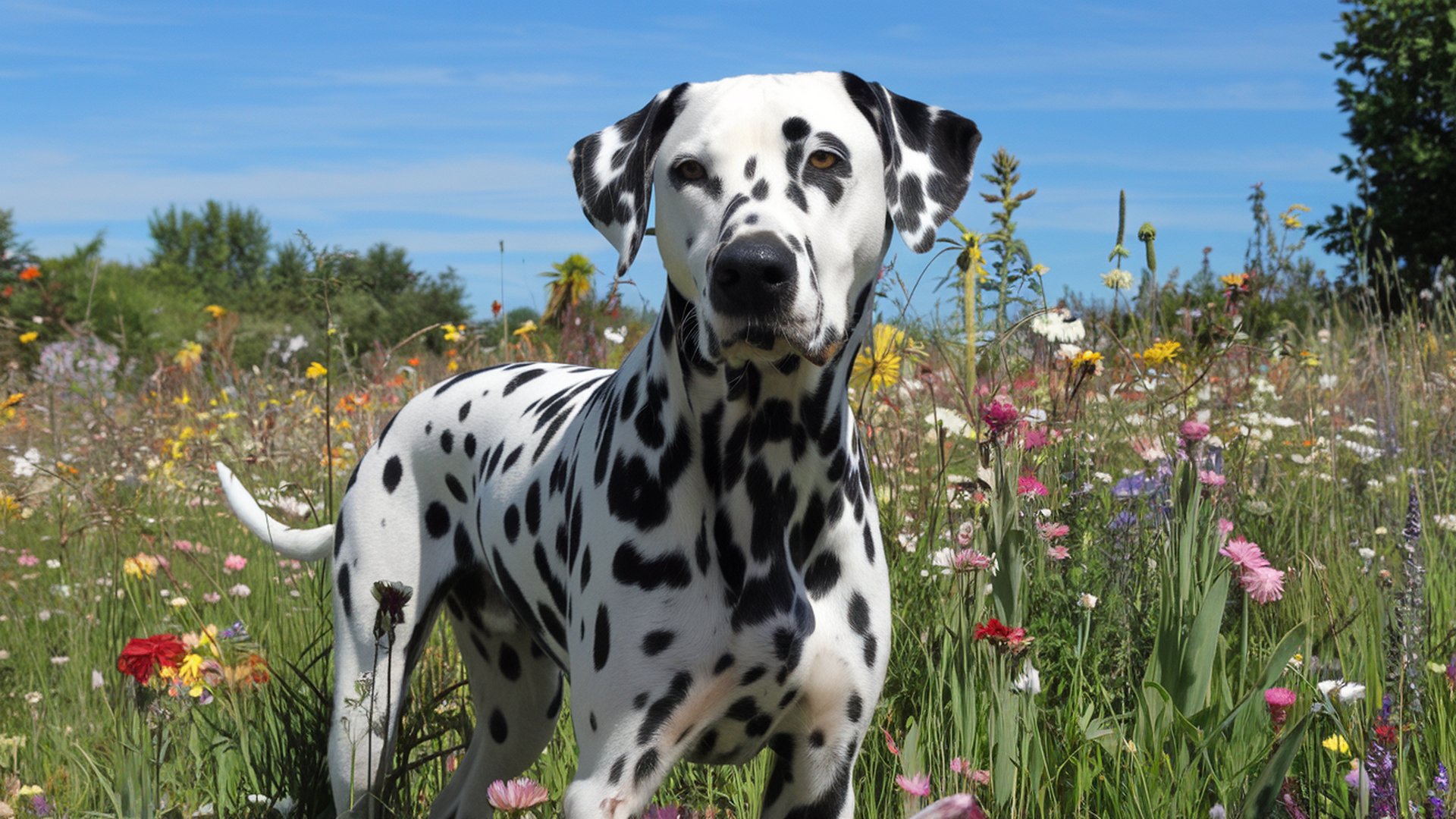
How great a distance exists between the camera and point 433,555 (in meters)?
3.16

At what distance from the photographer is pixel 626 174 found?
2408 mm

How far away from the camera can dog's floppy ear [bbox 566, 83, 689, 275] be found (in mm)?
2381

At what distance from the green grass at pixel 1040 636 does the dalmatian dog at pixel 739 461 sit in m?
0.37

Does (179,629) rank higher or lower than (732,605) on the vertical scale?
lower

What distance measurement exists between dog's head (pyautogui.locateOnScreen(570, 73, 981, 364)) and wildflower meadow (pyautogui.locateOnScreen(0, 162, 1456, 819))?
1.94ft

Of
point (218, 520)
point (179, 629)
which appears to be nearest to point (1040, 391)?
point (179, 629)

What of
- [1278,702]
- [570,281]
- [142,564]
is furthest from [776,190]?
[570,281]

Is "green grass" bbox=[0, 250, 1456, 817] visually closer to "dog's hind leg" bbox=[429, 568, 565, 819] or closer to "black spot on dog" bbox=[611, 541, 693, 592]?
"dog's hind leg" bbox=[429, 568, 565, 819]

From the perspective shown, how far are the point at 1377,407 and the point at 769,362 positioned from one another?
19.3 ft

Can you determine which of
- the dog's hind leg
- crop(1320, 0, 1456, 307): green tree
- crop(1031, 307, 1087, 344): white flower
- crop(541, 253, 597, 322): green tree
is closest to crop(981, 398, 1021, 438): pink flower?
crop(1031, 307, 1087, 344): white flower

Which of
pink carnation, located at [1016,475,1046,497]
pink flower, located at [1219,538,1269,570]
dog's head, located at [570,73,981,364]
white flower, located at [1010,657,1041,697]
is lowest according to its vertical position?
white flower, located at [1010,657,1041,697]

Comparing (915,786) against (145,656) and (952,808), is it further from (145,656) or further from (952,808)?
(145,656)

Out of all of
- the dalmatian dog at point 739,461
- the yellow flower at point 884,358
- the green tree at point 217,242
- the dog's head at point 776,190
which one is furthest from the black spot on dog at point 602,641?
the green tree at point 217,242

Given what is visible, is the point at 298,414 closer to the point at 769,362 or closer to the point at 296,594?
the point at 296,594
